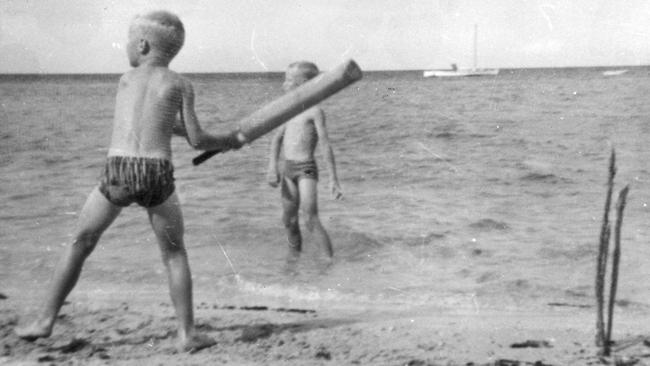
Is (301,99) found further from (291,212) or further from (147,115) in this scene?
(291,212)

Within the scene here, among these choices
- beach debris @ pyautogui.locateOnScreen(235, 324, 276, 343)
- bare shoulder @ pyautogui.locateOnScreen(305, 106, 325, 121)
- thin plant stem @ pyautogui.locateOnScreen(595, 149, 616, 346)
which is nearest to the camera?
thin plant stem @ pyautogui.locateOnScreen(595, 149, 616, 346)

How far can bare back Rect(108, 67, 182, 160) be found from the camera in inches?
137

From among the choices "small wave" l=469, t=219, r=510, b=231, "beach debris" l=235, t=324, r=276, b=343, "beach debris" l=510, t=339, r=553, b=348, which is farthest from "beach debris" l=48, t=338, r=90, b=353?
"small wave" l=469, t=219, r=510, b=231

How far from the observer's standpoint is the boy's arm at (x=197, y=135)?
3.46m

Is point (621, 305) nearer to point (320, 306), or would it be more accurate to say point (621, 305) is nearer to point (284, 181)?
point (320, 306)

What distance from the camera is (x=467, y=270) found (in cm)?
682

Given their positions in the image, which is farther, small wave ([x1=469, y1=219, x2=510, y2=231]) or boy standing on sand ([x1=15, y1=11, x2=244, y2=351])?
small wave ([x1=469, y1=219, x2=510, y2=231])

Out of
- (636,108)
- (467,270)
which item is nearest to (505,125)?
(636,108)

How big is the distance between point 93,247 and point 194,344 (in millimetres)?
657

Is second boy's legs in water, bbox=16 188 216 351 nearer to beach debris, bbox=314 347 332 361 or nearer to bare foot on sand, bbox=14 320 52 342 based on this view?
bare foot on sand, bbox=14 320 52 342

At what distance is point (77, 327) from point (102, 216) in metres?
0.89

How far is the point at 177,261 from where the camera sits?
3662 mm

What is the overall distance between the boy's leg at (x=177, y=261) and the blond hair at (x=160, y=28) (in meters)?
0.69

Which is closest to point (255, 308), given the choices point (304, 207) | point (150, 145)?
point (150, 145)
